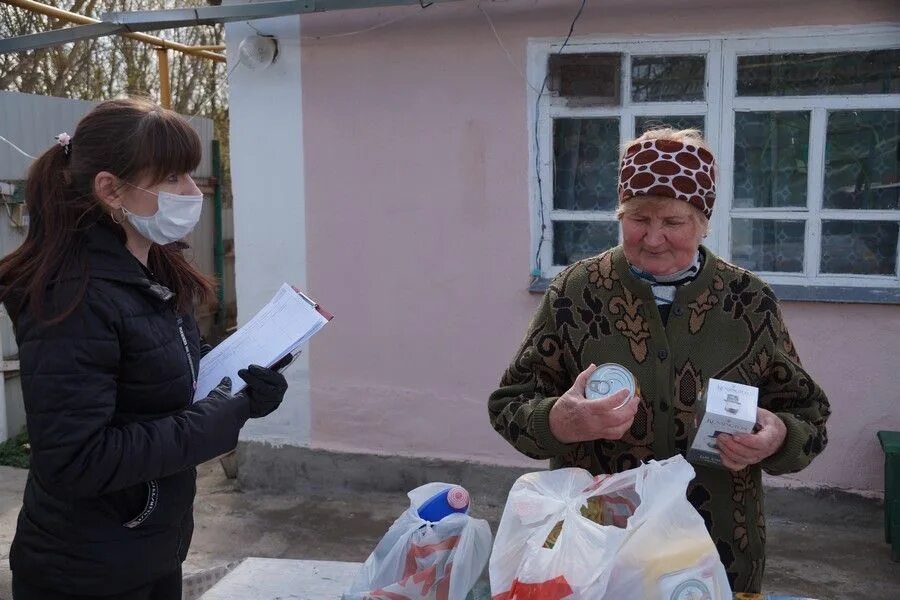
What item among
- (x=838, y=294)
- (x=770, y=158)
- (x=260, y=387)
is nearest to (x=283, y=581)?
(x=260, y=387)

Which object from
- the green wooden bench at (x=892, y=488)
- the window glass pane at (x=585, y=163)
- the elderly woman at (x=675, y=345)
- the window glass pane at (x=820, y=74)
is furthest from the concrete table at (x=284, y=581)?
the window glass pane at (x=820, y=74)

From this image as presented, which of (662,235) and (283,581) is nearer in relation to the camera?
(662,235)

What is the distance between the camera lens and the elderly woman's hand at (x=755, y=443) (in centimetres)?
156

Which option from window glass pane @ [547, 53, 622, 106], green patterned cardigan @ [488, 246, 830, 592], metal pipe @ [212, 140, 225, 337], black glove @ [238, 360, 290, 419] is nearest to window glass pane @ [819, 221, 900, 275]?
window glass pane @ [547, 53, 622, 106]

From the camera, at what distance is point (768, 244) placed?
416 centimetres

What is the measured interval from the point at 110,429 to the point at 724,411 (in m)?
1.16

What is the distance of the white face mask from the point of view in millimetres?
1798

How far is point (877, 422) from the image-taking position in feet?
13.3

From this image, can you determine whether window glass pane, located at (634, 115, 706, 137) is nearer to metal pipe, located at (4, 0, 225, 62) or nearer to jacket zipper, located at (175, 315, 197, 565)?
metal pipe, located at (4, 0, 225, 62)

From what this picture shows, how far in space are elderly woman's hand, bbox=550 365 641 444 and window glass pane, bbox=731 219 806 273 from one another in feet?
9.26

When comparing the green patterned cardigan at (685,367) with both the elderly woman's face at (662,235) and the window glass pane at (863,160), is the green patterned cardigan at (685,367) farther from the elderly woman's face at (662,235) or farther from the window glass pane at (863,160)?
the window glass pane at (863,160)

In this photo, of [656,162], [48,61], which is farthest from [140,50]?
[656,162]

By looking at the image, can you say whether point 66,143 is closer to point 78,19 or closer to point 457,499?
point 457,499

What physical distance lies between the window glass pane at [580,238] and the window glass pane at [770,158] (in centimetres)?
63
